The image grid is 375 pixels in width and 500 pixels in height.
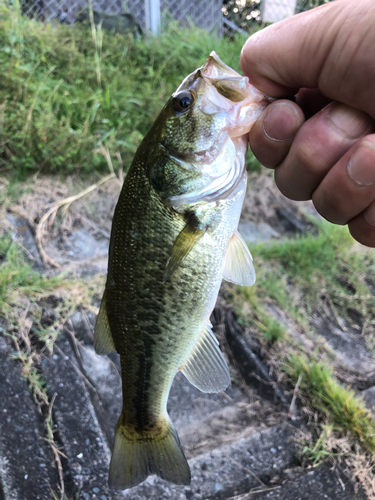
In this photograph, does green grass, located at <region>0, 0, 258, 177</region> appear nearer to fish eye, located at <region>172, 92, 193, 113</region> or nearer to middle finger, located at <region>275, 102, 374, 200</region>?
fish eye, located at <region>172, 92, 193, 113</region>

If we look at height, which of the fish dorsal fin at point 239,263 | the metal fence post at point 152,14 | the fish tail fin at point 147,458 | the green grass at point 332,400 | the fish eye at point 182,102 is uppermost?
the fish eye at point 182,102

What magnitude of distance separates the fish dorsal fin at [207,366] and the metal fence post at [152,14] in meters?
6.20

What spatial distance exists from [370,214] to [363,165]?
0.21 metres

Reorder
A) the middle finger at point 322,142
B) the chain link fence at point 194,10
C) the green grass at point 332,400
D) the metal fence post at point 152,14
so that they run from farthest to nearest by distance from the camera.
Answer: the metal fence post at point 152,14, the chain link fence at point 194,10, the green grass at point 332,400, the middle finger at point 322,142

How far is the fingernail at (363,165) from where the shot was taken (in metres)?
1.07

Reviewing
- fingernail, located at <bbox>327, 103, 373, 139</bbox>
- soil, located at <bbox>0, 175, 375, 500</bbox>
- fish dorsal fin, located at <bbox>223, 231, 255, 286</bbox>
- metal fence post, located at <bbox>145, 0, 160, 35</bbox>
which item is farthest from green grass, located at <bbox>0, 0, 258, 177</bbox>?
fingernail, located at <bbox>327, 103, 373, 139</bbox>

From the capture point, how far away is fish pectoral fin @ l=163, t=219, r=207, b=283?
1224mm

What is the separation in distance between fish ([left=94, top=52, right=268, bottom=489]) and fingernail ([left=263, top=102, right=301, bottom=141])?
0.20ft

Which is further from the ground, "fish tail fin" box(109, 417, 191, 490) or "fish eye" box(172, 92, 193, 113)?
"fish eye" box(172, 92, 193, 113)

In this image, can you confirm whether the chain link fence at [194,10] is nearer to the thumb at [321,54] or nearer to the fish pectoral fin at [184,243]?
the thumb at [321,54]

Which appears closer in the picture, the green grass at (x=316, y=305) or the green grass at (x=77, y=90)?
the green grass at (x=316, y=305)

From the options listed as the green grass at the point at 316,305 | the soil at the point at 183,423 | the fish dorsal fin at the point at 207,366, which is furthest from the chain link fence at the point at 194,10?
the fish dorsal fin at the point at 207,366

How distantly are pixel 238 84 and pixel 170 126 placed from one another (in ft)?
0.86

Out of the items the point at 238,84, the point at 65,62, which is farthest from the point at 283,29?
the point at 65,62
